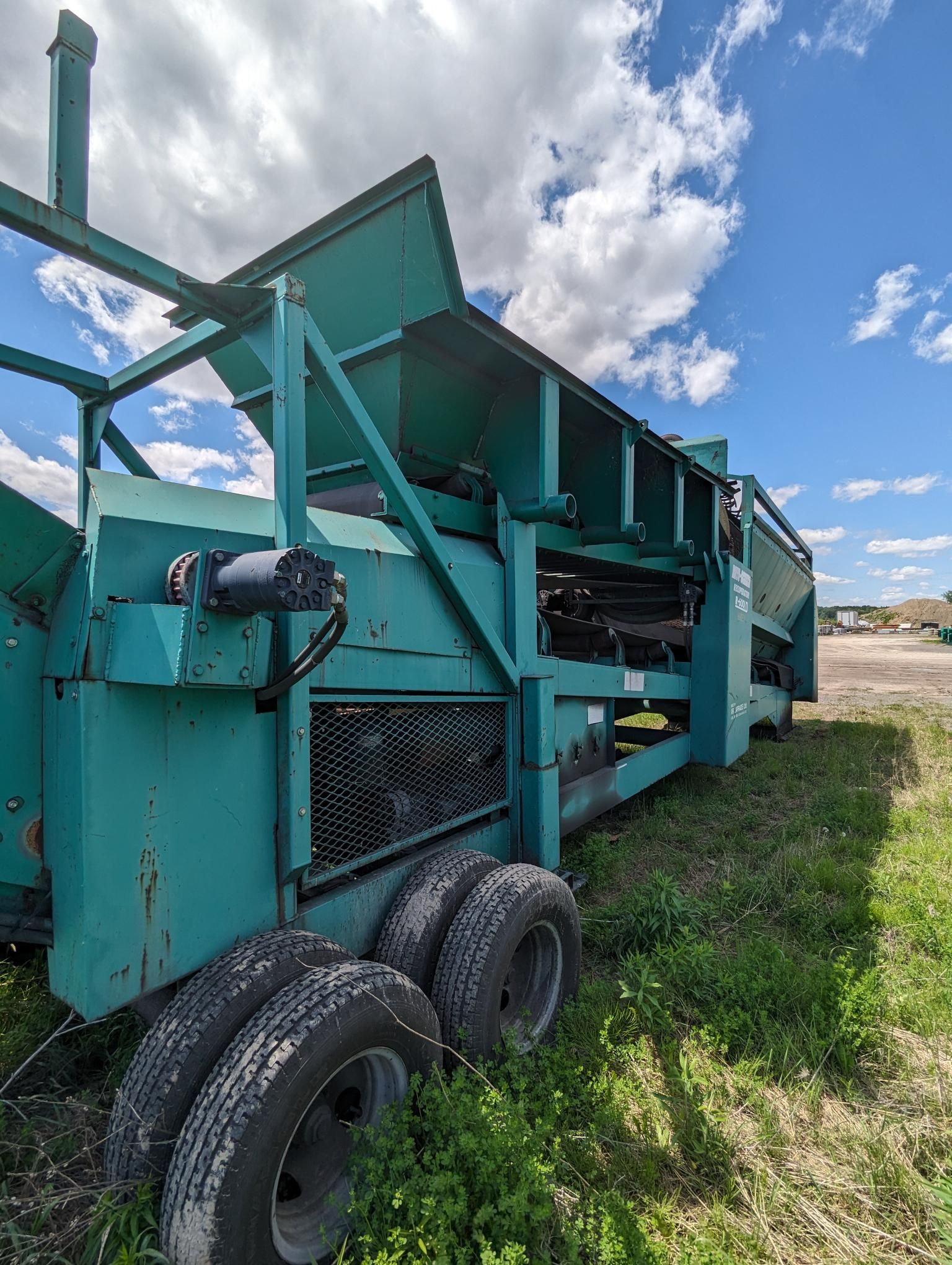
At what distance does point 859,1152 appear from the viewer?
167 cm

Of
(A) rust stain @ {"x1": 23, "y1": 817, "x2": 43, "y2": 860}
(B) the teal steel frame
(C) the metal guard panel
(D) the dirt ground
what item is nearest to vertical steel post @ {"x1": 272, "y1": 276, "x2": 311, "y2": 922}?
(B) the teal steel frame

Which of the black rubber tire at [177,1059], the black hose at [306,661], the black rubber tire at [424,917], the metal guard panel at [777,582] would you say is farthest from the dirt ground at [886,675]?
the black rubber tire at [177,1059]

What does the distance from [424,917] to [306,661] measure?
992 mm

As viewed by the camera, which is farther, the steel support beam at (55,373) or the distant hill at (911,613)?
the distant hill at (911,613)

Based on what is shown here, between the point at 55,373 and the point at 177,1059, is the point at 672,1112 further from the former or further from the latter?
the point at 55,373

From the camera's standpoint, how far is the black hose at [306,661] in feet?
4.83

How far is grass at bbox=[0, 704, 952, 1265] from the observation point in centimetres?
137

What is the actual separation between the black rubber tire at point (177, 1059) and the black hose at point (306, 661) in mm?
656

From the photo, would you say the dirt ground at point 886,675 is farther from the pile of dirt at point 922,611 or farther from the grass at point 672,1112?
the pile of dirt at point 922,611

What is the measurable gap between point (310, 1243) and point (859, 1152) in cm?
146

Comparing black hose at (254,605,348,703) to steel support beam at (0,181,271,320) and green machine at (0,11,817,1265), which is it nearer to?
green machine at (0,11,817,1265)

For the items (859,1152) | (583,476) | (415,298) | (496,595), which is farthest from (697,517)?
(859,1152)

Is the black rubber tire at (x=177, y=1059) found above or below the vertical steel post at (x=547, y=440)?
below

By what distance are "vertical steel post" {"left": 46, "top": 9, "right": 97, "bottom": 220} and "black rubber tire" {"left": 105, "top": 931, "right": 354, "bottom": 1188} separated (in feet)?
6.21
